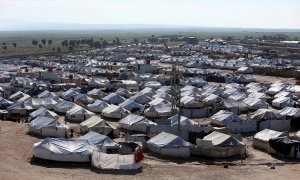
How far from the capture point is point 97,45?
475ft

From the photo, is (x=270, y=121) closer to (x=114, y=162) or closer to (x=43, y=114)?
(x=114, y=162)

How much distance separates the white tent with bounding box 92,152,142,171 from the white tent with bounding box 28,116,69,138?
6.61m

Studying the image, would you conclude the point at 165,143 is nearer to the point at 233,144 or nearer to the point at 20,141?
the point at 233,144

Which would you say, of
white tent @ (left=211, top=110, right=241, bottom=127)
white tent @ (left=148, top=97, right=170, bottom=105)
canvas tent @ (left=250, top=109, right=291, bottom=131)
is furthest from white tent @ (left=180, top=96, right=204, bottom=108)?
canvas tent @ (left=250, top=109, right=291, bottom=131)

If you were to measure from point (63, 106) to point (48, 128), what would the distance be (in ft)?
28.4

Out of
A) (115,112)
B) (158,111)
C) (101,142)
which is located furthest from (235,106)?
(101,142)

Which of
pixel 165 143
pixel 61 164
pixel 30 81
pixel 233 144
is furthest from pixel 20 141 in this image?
pixel 30 81

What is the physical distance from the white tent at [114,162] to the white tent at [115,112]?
1253 cm

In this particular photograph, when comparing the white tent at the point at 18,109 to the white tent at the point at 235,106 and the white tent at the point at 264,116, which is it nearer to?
the white tent at the point at 235,106

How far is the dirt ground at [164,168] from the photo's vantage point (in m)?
22.0

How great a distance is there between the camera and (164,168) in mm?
23844

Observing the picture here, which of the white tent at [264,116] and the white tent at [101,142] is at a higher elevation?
the white tent at [101,142]

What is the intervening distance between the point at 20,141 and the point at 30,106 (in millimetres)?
10835

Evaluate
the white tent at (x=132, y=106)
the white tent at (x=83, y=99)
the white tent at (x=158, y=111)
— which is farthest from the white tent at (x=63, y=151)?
the white tent at (x=83, y=99)
